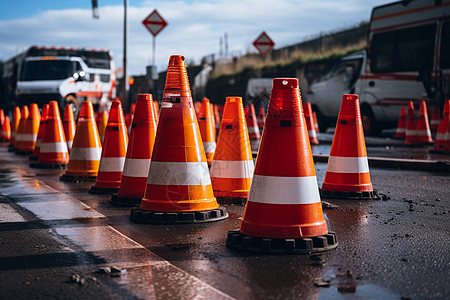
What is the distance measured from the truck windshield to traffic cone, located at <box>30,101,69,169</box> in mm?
15921

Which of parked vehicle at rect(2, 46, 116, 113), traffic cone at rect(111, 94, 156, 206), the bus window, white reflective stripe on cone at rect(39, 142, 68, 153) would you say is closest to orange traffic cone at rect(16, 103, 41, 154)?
white reflective stripe on cone at rect(39, 142, 68, 153)

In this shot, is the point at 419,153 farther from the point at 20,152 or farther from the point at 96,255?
the point at 96,255

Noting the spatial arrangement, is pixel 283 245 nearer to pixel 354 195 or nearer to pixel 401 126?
pixel 354 195

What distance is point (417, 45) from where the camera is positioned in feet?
63.0

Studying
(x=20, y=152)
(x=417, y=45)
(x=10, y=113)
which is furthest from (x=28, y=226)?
(x=10, y=113)

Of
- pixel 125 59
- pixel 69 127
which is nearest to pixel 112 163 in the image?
pixel 69 127

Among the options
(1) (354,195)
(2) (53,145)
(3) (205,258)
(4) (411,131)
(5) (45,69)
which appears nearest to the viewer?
(3) (205,258)

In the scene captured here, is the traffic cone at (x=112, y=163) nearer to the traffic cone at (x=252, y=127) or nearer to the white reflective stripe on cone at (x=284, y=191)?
the white reflective stripe on cone at (x=284, y=191)

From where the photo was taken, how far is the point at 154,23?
22250 millimetres

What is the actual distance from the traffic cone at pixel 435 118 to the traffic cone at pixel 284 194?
45.1ft

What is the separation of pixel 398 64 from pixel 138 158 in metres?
14.5

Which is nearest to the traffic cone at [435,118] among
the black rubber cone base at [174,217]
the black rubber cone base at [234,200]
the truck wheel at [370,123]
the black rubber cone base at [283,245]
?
the truck wheel at [370,123]

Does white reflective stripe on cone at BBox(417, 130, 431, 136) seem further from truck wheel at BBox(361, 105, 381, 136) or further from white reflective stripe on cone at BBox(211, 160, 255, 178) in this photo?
white reflective stripe on cone at BBox(211, 160, 255, 178)

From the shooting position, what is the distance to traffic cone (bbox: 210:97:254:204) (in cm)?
692
